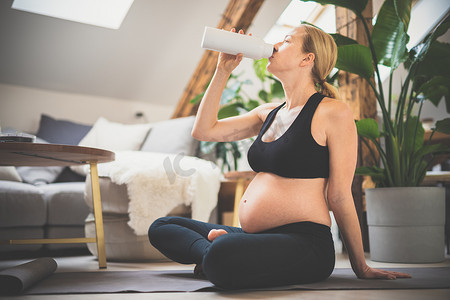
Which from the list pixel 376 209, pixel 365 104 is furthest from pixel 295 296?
pixel 365 104

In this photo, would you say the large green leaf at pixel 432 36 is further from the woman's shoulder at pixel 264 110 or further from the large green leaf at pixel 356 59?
the woman's shoulder at pixel 264 110

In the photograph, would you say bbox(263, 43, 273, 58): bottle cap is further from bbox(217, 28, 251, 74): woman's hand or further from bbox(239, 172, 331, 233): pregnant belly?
bbox(239, 172, 331, 233): pregnant belly

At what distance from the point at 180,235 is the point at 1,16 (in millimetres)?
2914

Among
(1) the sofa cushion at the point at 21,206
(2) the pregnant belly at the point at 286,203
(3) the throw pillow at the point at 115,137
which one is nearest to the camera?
(2) the pregnant belly at the point at 286,203

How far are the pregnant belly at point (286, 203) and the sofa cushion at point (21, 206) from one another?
5.08ft

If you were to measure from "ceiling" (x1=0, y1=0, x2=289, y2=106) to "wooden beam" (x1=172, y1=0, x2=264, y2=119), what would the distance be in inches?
4.4

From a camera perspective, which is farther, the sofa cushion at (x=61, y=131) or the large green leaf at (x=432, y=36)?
the sofa cushion at (x=61, y=131)

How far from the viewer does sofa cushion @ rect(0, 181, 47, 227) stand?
2311 millimetres

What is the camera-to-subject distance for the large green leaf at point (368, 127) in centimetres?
199

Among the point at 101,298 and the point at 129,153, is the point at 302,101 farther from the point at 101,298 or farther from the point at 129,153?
the point at 129,153

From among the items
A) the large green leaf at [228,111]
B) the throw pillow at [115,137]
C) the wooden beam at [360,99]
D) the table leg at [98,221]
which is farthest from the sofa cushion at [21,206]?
the wooden beam at [360,99]

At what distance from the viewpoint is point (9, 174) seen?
8.82ft

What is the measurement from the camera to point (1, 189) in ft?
7.60

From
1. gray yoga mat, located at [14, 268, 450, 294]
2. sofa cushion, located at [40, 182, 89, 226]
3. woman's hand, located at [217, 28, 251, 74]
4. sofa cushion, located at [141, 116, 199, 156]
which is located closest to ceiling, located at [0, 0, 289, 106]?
sofa cushion, located at [141, 116, 199, 156]
